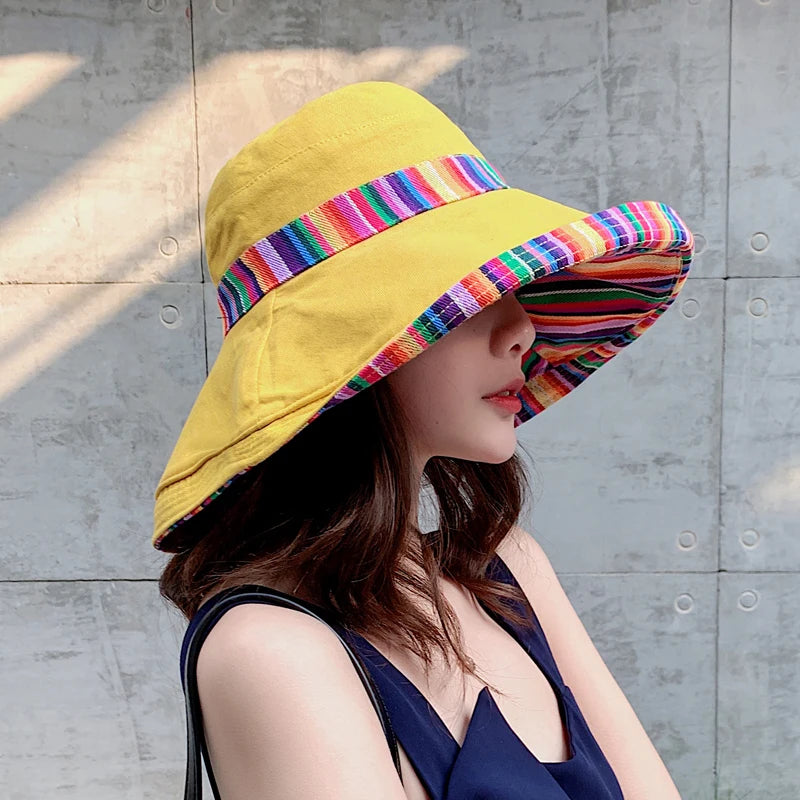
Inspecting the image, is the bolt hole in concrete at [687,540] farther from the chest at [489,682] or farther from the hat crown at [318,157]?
the hat crown at [318,157]

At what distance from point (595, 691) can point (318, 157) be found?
0.79 m

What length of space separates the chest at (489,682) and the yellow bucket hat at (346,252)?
1.01 feet

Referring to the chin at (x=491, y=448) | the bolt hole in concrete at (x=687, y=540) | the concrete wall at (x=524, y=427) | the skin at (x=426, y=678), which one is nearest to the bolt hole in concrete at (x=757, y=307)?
the concrete wall at (x=524, y=427)

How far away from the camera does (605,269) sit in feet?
3.33

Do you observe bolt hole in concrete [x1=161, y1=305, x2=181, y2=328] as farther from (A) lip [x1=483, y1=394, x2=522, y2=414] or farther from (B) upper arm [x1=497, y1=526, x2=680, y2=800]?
(A) lip [x1=483, y1=394, x2=522, y2=414]

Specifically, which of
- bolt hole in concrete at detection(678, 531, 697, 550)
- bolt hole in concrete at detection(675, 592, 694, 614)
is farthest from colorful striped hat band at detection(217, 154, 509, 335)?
bolt hole in concrete at detection(675, 592, 694, 614)

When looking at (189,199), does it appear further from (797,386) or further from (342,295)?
(797,386)

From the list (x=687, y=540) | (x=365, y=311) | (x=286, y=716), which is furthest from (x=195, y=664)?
(x=687, y=540)

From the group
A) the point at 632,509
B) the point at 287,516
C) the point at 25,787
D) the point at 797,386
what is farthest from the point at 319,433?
the point at 25,787

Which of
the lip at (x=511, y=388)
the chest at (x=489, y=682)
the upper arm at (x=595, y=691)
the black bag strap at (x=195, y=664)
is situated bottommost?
the upper arm at (x=595, y=691)

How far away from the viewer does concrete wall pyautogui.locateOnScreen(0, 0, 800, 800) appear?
2080 mm

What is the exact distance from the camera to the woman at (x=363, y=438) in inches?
27.7

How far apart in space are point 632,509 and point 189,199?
155 centimetres

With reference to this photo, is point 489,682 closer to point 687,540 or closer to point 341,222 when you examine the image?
point 341,222
